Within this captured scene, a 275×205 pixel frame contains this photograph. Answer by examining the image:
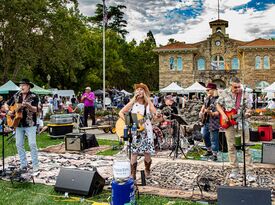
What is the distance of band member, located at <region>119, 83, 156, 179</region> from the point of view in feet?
18.9

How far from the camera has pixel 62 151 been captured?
9664mm

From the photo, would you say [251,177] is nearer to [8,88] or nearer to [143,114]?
[143,114]

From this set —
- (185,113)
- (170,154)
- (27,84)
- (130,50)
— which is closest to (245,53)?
(130,50)

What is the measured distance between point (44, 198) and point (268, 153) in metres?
5.23

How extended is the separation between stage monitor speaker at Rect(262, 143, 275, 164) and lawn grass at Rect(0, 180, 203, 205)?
347cm

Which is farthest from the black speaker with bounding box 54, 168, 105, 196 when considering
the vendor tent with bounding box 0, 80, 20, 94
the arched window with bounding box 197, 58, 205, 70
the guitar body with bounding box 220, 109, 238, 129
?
the arched window with bounding box 197, 58, 205, 70

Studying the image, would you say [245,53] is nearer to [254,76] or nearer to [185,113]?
[254,76]

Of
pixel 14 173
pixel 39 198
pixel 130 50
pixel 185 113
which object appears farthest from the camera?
pixel 130 50

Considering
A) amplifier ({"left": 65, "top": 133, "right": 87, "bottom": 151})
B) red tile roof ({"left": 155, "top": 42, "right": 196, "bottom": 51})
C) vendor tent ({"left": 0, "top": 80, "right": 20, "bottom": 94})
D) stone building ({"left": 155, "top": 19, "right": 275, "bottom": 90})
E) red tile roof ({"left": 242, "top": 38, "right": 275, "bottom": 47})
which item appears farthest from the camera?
red tile roof ({"left": 155, "top": 42, "right": 196, "bottom": 51})

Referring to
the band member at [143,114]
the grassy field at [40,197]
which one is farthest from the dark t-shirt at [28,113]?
the band member at [143,114]

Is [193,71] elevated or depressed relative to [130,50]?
depressed

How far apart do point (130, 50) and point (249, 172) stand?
163 feet

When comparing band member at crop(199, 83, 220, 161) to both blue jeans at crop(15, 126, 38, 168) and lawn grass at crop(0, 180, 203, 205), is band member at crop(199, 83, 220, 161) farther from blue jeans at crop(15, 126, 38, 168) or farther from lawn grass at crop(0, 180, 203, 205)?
blue jeans at crop(15, 126, 38, 168)

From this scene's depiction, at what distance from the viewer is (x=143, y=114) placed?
588cm
